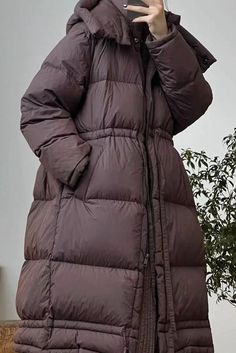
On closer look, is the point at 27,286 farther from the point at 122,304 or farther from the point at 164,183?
the point at 164,183

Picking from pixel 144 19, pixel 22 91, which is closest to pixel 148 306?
pixel 144 19

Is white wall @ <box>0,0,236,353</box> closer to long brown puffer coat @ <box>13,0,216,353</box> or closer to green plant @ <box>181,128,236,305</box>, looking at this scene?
green plant @ <box>181,128,236,305</box>

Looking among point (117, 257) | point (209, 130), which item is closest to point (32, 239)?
point (117, 257)

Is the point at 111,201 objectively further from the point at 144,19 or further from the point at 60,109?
the point at 144,19

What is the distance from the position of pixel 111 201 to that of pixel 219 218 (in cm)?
125

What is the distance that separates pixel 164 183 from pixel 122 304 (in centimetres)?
28

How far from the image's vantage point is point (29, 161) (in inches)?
116

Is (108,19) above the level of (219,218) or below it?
above

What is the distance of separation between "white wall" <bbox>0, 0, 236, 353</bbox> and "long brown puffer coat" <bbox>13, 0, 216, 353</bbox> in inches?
59.2

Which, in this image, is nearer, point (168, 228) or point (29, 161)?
point (168, 228)

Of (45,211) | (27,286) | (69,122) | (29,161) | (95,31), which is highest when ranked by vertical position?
(95,31)

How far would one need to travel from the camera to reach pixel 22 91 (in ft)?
9.61

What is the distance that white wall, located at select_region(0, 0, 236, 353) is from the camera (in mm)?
2869

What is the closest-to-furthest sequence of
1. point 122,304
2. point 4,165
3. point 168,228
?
point 122,304 < point 168,228 < point 4,165
